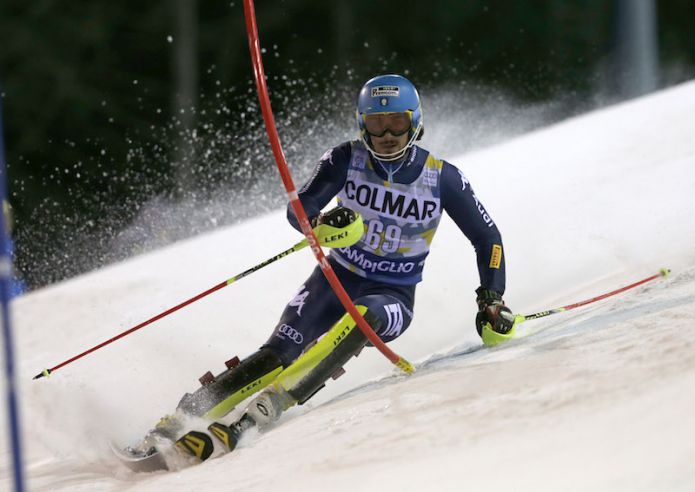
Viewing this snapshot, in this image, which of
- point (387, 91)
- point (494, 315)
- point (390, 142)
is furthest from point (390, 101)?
point (494, 315)

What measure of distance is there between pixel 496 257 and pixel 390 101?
701mm

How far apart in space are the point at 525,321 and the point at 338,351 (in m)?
1.02

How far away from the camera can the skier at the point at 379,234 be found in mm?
3352

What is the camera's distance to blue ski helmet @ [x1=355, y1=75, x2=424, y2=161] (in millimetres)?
3459

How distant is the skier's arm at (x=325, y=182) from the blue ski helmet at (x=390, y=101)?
0.41 ft

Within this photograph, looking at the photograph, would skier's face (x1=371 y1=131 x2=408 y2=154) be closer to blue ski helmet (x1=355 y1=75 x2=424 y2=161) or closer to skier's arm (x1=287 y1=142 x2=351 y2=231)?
blue ski helmet (x1=355 y1=75 x2=424 y2=161)

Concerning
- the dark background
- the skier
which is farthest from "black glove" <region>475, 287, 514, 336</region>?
the dark background

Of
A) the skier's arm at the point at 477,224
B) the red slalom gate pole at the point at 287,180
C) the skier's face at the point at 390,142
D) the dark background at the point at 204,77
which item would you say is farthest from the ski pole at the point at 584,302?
the dark background at the point at 204,77

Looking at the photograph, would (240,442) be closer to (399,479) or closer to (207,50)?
(399,479)

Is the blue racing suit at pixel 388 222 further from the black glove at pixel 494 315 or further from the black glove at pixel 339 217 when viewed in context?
the black glove at pixel 339 217

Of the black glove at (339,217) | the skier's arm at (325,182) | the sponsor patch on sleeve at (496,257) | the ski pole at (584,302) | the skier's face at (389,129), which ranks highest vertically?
the skier's face at (389,129)

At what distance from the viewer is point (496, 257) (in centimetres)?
360

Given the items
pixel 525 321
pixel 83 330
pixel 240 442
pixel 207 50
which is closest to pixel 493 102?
pixel 207 50

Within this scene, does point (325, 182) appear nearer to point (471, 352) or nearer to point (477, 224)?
point (477, 224)
